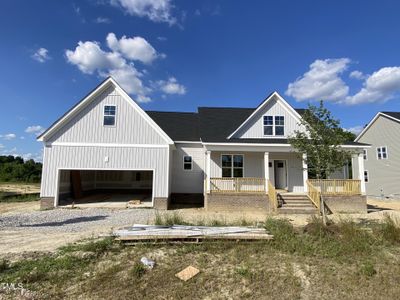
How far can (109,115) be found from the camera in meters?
16.3

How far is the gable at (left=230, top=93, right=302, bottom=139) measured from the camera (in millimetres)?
18312

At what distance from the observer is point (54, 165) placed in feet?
51.5

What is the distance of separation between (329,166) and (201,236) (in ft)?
19.6

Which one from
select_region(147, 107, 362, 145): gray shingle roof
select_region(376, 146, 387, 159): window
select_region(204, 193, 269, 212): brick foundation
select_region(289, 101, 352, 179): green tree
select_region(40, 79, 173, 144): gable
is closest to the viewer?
select_region(289, 101, 352, 179): green tree

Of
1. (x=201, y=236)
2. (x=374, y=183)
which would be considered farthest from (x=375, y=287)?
(x=374, y=183)

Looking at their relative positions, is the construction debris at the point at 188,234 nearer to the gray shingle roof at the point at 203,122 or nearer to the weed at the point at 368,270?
the weed at the point at 368,270

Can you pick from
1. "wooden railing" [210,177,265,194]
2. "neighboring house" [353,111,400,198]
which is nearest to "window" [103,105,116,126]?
"wooden railing" [210,177,265,194]

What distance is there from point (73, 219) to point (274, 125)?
13.5 m

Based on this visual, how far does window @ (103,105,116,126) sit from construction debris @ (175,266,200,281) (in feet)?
40.2

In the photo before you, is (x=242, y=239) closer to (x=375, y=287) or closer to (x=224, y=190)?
(x=375, y=287)

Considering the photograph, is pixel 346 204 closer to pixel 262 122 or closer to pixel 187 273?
pixel 262 122

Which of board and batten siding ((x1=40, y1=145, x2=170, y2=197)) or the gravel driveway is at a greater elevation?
board and batten siding ((x1=40, y1=145, x2=170, y2=197))

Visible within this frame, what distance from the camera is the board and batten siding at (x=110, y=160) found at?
51.5ft

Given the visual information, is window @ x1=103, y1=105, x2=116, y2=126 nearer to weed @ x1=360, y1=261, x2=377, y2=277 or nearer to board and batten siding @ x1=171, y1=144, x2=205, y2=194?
board and batten siding @ x1=171, y1=144, x2=205, y2=194
